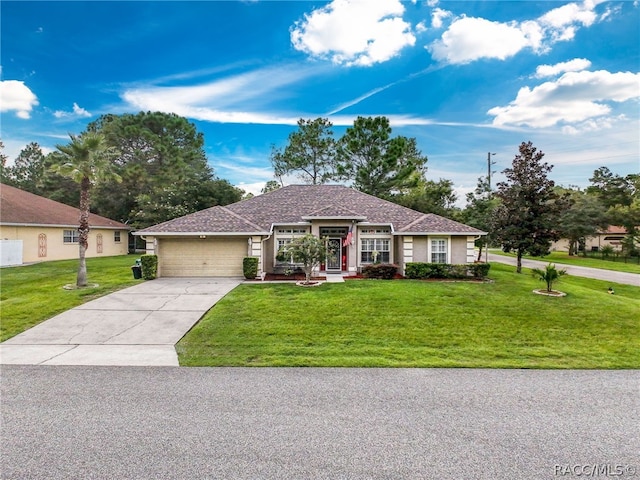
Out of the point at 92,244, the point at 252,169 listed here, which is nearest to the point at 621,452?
the point at 92,244

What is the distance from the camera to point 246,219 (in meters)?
19.1

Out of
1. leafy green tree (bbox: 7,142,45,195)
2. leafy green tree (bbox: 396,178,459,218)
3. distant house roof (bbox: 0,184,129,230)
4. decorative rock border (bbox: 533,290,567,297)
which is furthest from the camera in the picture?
leafy green tree (bbox: 7,142,45,195)

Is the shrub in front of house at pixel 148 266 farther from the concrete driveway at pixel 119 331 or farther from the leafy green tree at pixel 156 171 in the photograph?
the leafy green tree at pixel 156 171

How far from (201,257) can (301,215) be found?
20.7 ft

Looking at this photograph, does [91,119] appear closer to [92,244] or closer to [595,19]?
[92,244]

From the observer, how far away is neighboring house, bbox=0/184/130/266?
2142 cm

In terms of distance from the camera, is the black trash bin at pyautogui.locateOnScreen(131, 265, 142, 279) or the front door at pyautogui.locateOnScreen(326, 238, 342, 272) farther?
the front door at pyautogui.locateOnScreen(326, 238, 342, 272)

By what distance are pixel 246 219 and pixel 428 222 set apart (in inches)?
424

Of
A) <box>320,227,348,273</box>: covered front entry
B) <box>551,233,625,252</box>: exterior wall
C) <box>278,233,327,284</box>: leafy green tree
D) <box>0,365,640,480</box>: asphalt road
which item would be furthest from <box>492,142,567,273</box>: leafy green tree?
<box>551,233,625,252</box>: exterior wall

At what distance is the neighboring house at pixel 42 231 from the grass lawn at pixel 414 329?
61.3 feet

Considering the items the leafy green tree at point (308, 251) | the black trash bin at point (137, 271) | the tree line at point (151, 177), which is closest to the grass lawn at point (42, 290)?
the black trash bin at point (137, 271)

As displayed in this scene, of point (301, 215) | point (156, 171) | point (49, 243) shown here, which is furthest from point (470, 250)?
point (156, 171)

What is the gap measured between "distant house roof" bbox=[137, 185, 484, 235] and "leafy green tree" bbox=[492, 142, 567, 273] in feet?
10.9

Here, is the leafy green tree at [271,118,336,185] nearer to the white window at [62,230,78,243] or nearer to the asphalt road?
the white window at [62,230,78,243]
